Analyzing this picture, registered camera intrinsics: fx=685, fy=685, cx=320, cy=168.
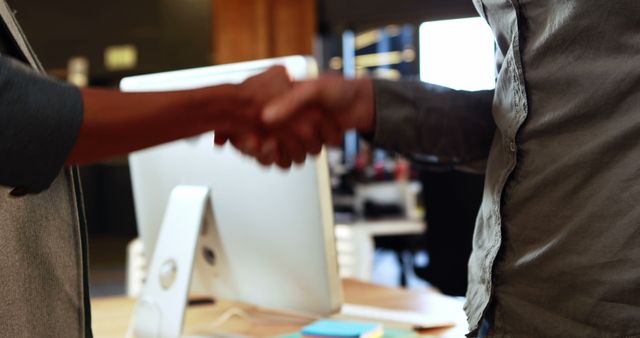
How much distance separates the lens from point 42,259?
0.88 metres

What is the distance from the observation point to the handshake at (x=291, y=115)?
106cm

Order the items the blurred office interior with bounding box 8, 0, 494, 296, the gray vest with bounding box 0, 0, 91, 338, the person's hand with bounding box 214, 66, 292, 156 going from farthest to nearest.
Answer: the blurred office interior with bounding box 8, 0, 494, 296, the person's hand with bounding box 214, 66, 292, 156, the gray vest with bounding box 0, 0, 91, 338

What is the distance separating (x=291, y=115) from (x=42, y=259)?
0.42 metres

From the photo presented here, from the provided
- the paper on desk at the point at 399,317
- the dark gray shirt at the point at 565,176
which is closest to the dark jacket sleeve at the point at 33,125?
the dark gray shirt at the point at 565,176

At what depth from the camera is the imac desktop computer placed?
4.06 feet

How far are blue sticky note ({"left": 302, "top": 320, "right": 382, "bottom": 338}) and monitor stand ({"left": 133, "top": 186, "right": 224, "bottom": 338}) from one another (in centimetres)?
25

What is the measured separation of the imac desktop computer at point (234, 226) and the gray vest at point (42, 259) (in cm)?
37

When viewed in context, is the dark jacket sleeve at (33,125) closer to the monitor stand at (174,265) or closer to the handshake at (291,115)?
the handshake at (291,115)

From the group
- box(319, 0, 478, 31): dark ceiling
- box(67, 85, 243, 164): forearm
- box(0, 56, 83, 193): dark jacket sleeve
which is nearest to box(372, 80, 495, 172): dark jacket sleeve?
box(67, 85, 243, 164): forearm

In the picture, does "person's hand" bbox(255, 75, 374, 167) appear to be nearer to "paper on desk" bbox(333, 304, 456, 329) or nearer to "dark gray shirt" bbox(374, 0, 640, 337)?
"dark gray shirt" bbox(374, 0, 640, 337)

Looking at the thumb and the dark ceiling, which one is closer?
the thumb

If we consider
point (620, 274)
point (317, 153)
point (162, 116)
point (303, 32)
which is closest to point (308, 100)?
point (317, 153)

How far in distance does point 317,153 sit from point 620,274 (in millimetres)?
516

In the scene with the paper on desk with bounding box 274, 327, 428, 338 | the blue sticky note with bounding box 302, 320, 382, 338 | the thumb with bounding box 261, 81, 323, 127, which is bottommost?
the paper on desk with bounding box 274, 327, 428, 338
